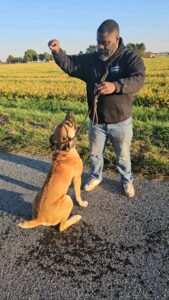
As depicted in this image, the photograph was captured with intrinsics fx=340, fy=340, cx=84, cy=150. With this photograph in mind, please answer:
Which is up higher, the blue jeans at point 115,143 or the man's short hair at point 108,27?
the man's short hair at point 108,27

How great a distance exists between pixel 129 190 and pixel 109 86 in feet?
A: 5.01

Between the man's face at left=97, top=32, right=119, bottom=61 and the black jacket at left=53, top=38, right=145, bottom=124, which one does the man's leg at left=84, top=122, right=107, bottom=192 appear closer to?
the black jacket at left=53, top=38, right=145, bottom=124

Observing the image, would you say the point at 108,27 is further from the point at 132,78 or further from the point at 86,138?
the point at 86,138

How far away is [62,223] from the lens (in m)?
3.76

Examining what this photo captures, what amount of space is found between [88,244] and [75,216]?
0.50 m

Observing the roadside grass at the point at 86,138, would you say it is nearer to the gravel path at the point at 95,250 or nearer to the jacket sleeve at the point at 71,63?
the gravel path at the point at 95,250

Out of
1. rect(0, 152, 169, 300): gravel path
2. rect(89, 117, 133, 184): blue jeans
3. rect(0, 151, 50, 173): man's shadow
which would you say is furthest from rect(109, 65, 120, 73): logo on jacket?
rect(0, 151, 50, 173): man's shadow

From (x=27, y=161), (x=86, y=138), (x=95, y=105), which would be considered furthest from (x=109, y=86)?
(x=86, y=138)

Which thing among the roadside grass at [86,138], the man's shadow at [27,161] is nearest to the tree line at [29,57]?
the roadside grass at [86,138]

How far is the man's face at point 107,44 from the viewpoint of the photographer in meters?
3.96

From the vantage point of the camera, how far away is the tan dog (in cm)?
357

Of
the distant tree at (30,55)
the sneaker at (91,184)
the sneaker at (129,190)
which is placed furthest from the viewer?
the distant tree at (30,55)

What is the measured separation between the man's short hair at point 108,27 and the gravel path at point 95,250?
2.12 m

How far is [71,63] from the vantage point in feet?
14.5
